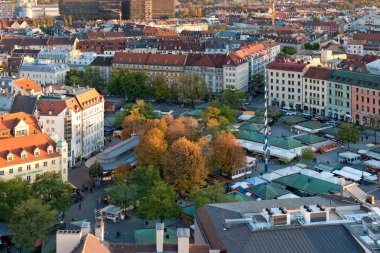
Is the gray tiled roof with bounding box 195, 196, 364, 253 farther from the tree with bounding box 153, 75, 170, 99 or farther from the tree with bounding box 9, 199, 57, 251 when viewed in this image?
A: the tree with bounding box 153, 75, 170, 99

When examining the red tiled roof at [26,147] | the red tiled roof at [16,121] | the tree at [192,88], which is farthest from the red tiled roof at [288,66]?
the red tiled roof at [26,147]

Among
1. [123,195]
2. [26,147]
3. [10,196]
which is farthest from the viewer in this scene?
[26,147]

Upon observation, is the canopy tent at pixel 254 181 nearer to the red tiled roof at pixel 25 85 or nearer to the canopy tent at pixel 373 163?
the canopy tent at pixel 373 163

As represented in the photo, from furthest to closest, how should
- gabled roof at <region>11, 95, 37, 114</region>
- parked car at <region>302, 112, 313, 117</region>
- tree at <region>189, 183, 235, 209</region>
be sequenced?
parked car at <region>302, 112, 313, 117</region>
gabled roof at <region>11, 95, 37, 114</region>
tree at <region>189, 183, 235, 209</region>

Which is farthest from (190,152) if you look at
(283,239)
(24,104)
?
(283,239)

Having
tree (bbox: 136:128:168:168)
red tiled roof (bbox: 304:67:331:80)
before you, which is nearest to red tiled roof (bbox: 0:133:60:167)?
tree (bbox: 136:128:168:168)

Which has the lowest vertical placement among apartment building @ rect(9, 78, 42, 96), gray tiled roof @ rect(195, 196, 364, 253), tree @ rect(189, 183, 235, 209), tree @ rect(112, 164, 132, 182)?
tree @ rect(112, 164, 132, 182)

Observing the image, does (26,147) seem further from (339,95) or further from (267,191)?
(339,95)
